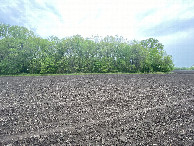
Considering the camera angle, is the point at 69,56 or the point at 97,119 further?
the point at 69,56

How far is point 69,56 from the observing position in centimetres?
2322

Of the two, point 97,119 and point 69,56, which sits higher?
point 69,56

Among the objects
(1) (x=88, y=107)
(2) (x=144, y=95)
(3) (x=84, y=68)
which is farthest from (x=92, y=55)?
(1) (x=88, y=107)

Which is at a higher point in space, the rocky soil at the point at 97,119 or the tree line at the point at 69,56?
the tree line at the point at 69,56

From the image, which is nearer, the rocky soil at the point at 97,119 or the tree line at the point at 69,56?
the rocky soil at the point at 97,119

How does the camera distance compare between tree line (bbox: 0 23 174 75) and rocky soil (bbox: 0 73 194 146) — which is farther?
tree line (bbox: 0 23 174 75)

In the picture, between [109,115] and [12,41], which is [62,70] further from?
[109,115]

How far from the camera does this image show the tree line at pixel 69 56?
22984 millimetres

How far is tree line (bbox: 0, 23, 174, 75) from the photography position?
75.4 feet

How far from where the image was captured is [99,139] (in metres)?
4.72

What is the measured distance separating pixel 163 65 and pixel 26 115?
25851mm

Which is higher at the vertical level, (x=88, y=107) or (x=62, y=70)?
(x=62, y=70)

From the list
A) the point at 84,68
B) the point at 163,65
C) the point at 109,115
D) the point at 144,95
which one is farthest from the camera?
the point at 163,65

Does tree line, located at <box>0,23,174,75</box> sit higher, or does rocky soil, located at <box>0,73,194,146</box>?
tree line, located at <box>0,23,174,75</box>
